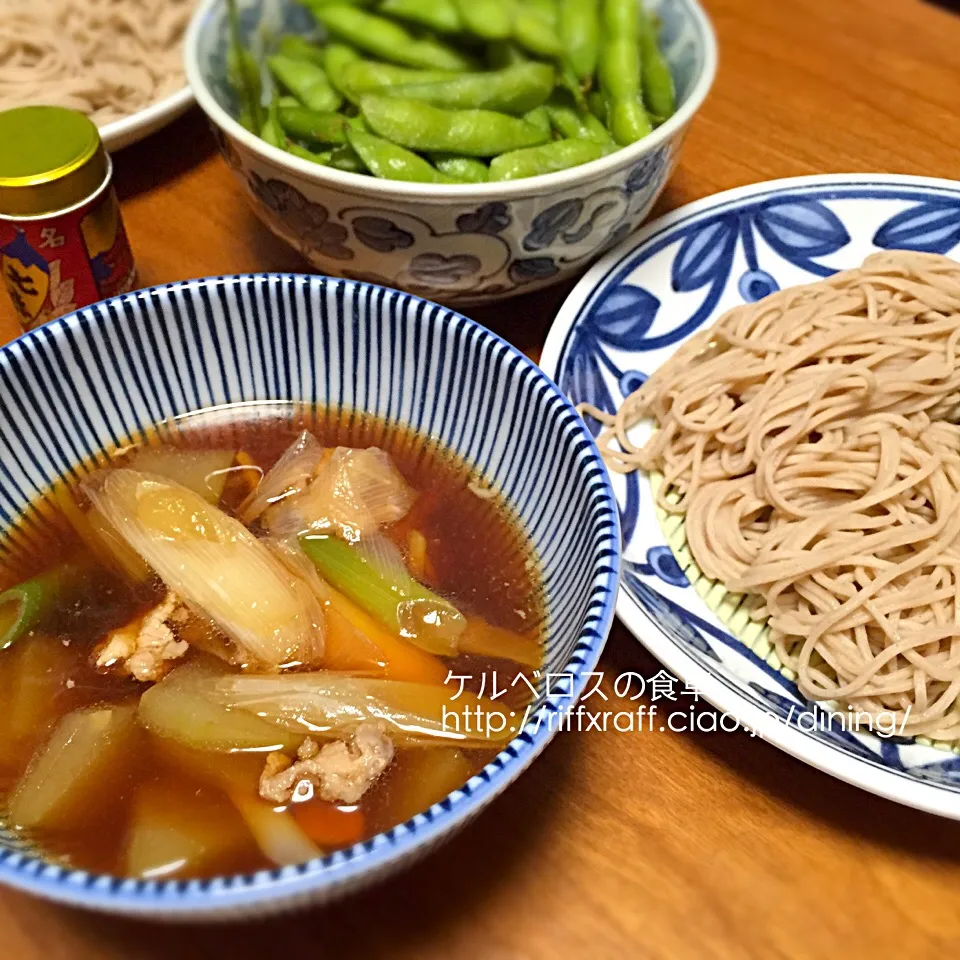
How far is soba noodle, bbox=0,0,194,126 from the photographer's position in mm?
1538

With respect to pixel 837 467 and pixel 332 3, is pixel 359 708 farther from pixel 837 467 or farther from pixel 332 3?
pixel 332 3

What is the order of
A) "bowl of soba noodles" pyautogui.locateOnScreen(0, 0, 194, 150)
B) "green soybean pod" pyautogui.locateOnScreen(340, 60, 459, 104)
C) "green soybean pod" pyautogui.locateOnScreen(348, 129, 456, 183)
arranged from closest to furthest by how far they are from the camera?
"green soybean pod" pyautogui.locateOnScreen(348, 129, 456, 183) → "green soybean pod" pyautogui.locateOnScreen(340, 60, 459, 104) → "bowl of soba noodles" pyautogui.locateOnScreen(0, 0, 194, 150)

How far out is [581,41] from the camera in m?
1.32

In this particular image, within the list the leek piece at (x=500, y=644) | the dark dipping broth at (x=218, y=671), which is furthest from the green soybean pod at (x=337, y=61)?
the leek piece at (x=500, y=644)

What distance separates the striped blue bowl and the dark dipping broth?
34 millimetres

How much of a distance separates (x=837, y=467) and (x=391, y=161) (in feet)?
2.21

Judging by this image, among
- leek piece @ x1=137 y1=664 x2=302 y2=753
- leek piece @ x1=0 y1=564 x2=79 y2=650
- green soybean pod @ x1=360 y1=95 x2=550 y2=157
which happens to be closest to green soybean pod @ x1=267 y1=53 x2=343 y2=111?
green soybean pod @ x1=360 y1=95 x2=550 y2=157

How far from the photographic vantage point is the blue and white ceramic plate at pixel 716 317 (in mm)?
831

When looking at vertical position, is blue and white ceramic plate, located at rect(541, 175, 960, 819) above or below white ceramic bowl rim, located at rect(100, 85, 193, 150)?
below

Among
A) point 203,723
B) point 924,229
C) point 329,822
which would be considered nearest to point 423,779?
point 329,822

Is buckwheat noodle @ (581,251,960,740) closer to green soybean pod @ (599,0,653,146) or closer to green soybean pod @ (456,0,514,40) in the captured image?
green soybean pod @ (599,0,653,146)

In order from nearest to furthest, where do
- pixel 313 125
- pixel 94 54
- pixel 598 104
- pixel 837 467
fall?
pixel 837 467, pixel 313 125, pixel 598 104, pixel 94 54

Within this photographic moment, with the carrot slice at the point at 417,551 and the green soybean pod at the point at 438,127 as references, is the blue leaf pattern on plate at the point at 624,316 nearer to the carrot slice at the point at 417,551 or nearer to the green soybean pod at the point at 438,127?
the green soybean pod at the point at 438,127

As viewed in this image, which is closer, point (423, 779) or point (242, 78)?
point (423, 779)
